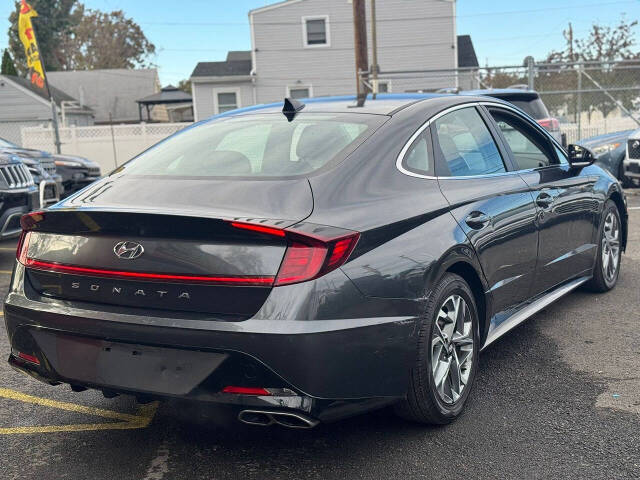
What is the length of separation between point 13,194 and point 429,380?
562 centimetres

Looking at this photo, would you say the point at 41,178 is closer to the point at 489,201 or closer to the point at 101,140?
the point at 489,201

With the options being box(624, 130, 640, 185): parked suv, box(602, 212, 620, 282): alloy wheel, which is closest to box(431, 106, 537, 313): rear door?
box(602, 212, 620, 282): alloy wheel

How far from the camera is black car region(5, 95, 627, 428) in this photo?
2830 mm

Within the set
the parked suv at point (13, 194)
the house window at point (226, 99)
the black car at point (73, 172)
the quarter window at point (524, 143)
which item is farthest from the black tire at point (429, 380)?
the house window at point (226, 99)

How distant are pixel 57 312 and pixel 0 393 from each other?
1.36 metres

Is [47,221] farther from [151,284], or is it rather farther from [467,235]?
[467,235]

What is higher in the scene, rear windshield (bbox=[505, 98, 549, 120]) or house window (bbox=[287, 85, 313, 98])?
house window (bbox=[287, 85, 313, 98])

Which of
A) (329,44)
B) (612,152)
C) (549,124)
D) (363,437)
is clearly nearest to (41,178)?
(363,437)

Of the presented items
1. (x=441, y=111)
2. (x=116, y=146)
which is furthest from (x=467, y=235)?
(x=116, y=146)

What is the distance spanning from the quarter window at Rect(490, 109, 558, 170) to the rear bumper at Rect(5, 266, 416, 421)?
2.02 m

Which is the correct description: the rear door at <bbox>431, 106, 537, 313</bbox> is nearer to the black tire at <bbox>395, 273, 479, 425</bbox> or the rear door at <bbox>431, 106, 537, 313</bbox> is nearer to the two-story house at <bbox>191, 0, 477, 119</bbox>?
the black tire at <bbox>395, 273, 479, 425</bbox>

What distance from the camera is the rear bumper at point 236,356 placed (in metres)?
2.79

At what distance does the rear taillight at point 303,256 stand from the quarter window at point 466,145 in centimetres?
126

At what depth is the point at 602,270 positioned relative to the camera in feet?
19.2
